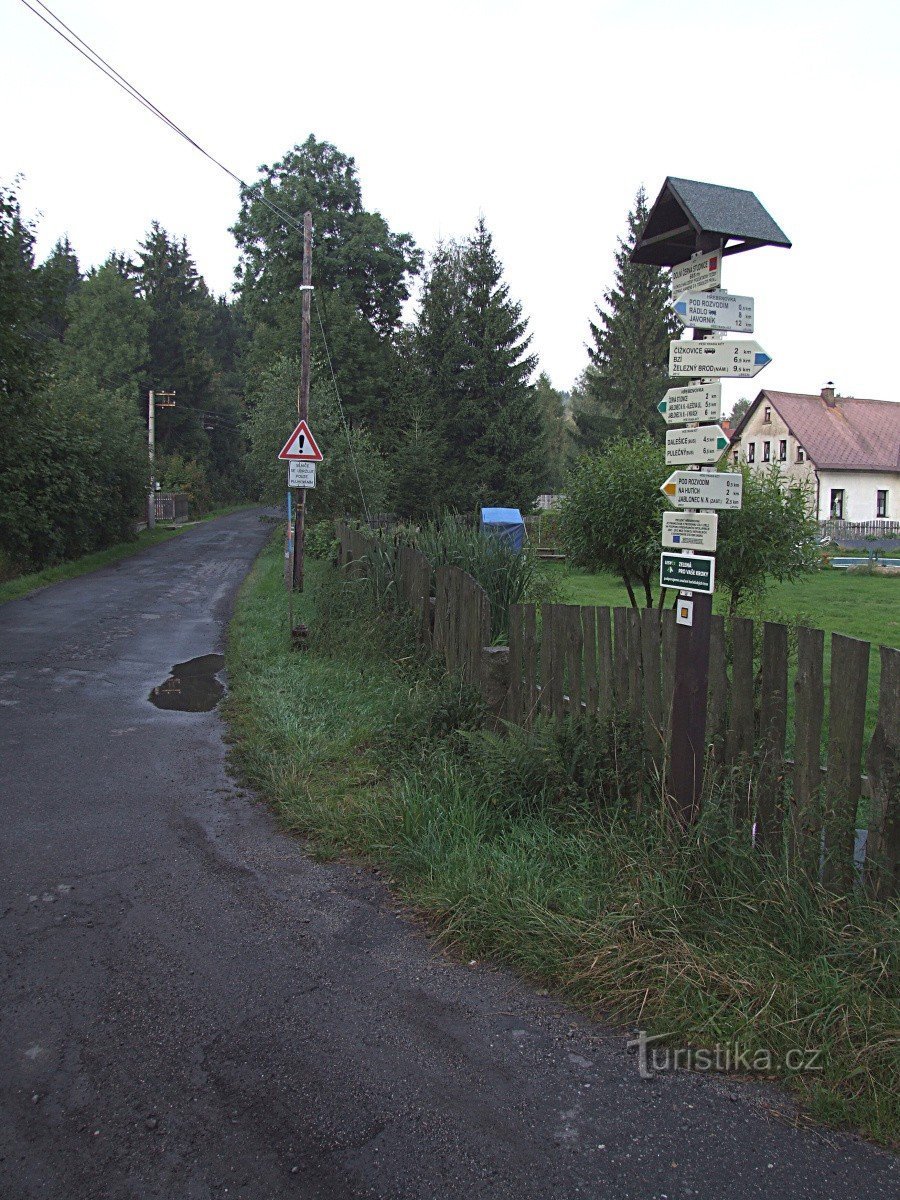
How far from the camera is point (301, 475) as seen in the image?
14.1 m

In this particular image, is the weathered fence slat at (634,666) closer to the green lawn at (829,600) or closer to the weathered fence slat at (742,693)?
the weathered fence slat at (742,693)

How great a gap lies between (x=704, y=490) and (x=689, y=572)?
15.6 inches

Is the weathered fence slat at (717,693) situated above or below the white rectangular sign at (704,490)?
below

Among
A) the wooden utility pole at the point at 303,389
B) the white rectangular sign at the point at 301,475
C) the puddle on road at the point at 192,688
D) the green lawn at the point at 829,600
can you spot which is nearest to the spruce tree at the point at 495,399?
the green lawn at the point at 829,600

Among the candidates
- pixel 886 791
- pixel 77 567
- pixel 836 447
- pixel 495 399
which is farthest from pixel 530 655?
pixel 836 447

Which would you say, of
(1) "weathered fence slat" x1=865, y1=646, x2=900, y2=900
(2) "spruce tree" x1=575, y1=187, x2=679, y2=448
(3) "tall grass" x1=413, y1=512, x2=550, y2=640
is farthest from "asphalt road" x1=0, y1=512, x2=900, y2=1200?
(2) "spruce tree" x1=575, y1=187, x2=679, y2=448

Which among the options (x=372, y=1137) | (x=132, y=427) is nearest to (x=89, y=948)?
(x=372, y=1137)

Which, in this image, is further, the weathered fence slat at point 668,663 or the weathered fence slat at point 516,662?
the weathered fence slat at point 516,662

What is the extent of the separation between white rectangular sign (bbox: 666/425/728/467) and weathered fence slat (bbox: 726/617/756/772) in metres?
0.79

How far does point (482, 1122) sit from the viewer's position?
2.81 meters

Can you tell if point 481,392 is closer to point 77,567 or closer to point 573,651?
point 77,567

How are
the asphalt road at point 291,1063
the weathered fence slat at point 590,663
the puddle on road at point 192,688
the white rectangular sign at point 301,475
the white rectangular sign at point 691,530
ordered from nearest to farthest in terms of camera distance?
the asphalt road at point 291,1063
the white rectangular sign at point 691,530
the weathered fence slat at point 590,663
the puddle on road at point 192,688
the white rectangular sign at point 301,475

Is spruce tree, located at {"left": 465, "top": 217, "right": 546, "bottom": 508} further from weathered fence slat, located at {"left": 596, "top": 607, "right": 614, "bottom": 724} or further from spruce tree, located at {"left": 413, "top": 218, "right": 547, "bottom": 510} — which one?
weathered fence slat, located at {"left": 596, "top": 607, "right": 614, "bottom": 724}

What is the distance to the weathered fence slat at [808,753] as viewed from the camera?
3.83m
